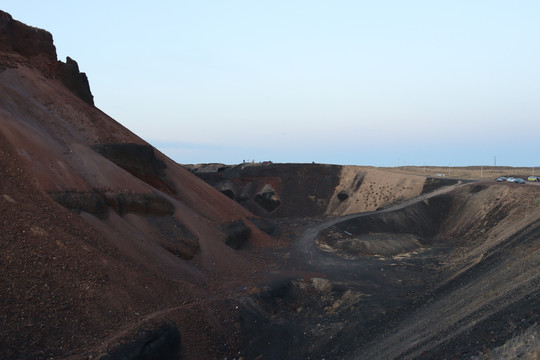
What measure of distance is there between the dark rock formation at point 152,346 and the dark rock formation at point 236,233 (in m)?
14.3

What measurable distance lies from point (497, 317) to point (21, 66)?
130 ft

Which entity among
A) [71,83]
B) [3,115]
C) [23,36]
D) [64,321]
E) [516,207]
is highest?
[23,36]

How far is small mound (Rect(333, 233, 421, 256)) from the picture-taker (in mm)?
35150

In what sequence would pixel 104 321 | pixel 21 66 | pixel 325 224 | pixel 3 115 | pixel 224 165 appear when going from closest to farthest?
pixel 104 321, pixel 3 115, pixel 21 66, pixel 325 224, pixel 224 165

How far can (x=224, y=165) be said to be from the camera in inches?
2785

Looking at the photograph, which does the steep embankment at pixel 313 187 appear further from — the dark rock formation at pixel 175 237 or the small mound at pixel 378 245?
the dark rock formation at pixel 175 237

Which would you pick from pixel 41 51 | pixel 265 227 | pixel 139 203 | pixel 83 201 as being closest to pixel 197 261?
pixel 139 203

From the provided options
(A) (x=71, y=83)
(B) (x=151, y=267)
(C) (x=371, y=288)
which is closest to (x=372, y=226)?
(C) (x=371, y=288)

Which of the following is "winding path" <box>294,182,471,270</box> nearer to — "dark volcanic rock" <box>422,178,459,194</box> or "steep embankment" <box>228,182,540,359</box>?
"steep embankment" <box>228,182,540,359</box>

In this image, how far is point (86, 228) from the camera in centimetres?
2152

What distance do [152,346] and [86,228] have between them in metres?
8.51

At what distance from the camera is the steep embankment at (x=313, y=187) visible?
5462 cm

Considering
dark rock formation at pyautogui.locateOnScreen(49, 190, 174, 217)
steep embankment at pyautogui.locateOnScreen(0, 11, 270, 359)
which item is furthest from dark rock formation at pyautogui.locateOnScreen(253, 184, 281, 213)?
dark rock formation at pyautogui.locateOnScreen(49, 190, 174, 217)

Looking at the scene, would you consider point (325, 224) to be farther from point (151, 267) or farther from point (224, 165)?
point (224, 165)
